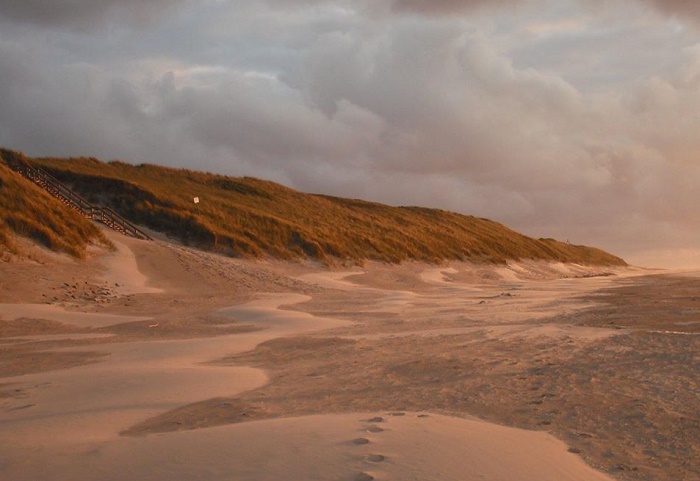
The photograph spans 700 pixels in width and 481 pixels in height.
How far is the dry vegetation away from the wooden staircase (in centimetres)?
744

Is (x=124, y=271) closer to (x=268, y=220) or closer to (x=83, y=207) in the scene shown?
(x=83, y=207)

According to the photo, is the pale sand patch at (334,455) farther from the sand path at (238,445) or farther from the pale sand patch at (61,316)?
the pale sand patch at (61,316)

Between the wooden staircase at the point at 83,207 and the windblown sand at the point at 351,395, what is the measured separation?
20457 mm

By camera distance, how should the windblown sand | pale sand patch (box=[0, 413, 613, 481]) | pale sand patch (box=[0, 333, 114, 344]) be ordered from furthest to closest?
pale sand patch (box=[0, 333, 114, 344]) → the windblown sand → pale sand patch (box=[0, 413, 613, 481])

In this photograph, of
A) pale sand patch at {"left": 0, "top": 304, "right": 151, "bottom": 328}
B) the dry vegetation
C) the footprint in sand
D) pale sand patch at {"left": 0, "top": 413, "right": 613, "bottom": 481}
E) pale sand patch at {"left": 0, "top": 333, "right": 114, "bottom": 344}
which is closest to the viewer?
the footprint in sand

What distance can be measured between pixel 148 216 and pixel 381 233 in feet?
76.7

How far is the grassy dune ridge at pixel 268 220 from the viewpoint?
4500 cm

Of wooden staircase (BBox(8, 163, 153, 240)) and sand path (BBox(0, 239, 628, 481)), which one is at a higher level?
wooden staircase (BBox(8, 163, 153, 240))

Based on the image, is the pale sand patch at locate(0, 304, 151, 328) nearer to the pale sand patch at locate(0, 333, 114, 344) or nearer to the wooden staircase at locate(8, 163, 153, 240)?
the pale sand patch at locate(0, 333, 114, 344)

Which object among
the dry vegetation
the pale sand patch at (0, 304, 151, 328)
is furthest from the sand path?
the dry vegetation

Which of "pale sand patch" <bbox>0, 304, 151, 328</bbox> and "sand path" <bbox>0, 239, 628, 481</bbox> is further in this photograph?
"pale sand patch" <bbox>0, 304, 151, 328</bbox>

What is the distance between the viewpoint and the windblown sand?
5445 mm

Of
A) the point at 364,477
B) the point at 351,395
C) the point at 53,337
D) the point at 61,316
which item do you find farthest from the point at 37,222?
the point at 364,477

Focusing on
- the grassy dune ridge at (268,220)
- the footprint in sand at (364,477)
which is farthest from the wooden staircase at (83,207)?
the footprint in sand at (364,477)
